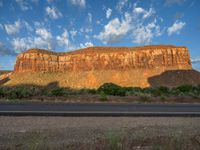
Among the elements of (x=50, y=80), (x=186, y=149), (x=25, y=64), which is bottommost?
(x=186, y=149)

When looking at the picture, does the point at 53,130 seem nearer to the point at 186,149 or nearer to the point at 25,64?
the point at 186,149

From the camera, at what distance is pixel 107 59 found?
11088 cm

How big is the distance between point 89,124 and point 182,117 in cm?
509

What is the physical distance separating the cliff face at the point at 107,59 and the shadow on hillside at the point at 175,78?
8856mm

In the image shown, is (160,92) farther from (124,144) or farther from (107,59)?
(107,59)

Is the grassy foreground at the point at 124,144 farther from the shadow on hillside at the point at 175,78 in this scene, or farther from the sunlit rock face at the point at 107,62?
the sunlit rock face at the point at 107,62

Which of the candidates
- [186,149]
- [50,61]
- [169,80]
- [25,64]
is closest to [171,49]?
[169,80]

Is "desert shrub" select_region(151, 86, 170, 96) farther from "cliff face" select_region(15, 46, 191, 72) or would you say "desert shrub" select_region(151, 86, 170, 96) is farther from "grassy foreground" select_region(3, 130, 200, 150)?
"cliff face" select_region(15, 46, 191, 72)

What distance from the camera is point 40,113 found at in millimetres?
12836

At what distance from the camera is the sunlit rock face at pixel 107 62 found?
330 feet

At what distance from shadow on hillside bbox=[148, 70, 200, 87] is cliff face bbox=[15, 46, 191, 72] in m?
8.86

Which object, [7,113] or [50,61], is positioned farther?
[50,61]

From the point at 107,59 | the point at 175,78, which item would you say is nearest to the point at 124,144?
the point at 175,78

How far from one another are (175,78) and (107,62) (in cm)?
3164
